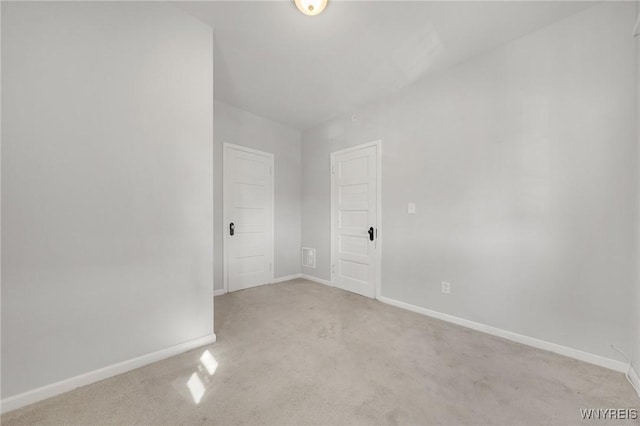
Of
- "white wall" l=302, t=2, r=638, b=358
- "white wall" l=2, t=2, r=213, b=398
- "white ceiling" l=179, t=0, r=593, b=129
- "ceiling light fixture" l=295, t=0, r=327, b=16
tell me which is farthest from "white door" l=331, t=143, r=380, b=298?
"white wall" l=2, t=2, r=213, b=398

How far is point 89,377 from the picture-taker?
62.9 inches

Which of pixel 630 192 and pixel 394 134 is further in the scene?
pixel 394 134

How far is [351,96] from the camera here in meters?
3.29

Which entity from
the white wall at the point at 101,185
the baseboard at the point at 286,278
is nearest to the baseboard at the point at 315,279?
the baseboard at the point at 286,278

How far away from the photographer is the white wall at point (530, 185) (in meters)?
1.82

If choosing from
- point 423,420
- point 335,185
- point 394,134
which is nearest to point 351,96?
point 394,134

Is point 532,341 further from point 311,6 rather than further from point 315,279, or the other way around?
point 311,6

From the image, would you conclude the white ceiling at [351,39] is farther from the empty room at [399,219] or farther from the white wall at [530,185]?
the white wall at [530,185]

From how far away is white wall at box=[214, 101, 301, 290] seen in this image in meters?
3.55

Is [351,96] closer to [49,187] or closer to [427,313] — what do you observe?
[427,313]

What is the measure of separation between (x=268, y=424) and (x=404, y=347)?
4.10 feet

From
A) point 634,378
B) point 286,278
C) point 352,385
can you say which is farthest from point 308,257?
point 634,378

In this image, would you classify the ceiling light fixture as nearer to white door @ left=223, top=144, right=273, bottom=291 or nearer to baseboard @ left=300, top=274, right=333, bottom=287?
white door @ left=223, top=144, right=273, bottom=291

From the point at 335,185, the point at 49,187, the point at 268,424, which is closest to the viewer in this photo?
the point at 268,424
